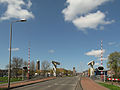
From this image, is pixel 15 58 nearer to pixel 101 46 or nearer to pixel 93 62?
pixel 93 62

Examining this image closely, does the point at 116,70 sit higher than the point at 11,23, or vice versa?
the point at 11,23

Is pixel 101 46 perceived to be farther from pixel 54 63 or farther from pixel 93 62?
pixel 54 63

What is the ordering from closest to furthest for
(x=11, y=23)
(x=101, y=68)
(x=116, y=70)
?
(x=11, y=23), (x=101, y=68), (x=116, y=70)

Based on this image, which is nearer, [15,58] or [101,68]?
[101,68]

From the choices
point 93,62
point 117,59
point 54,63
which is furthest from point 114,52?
point 54,63

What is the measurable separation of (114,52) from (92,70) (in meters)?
11.5

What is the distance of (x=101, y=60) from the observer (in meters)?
27.1

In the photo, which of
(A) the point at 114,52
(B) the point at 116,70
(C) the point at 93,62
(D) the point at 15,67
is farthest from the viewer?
(C) the point at 93,62

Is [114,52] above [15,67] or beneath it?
above

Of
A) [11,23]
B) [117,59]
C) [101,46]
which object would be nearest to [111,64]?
[117,59]

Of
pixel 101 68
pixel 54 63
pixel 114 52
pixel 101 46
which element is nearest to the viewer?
pixel 101 68

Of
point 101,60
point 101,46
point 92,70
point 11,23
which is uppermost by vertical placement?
point 11,23

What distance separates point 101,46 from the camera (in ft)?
91.7

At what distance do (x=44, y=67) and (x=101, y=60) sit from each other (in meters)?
48.2
